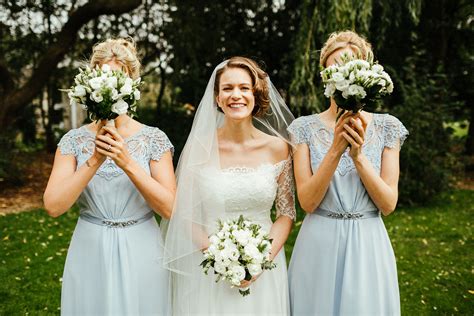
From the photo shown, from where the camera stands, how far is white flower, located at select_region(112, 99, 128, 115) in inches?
103

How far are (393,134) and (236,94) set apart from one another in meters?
0.97

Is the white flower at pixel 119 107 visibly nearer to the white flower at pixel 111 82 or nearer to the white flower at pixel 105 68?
the white flower at pixel 111 82

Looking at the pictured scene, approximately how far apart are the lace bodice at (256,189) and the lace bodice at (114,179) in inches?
Answer: 16.2

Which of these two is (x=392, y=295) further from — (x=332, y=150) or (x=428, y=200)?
(x=428, y=200)

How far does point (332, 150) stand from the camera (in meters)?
2.78

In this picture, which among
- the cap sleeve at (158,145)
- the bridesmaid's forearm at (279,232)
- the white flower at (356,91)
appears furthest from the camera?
the bridesmaid's forearm at (279,232)

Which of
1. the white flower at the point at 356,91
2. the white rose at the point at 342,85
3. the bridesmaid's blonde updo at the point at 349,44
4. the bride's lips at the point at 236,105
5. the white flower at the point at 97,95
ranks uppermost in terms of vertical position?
the bridesmaid's blonde updo at the point at 349,44

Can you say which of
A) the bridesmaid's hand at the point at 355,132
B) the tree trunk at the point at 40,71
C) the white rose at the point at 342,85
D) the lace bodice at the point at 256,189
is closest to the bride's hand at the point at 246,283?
the lace bodice at the point at 256,189

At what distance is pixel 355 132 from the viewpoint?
8.87 feet

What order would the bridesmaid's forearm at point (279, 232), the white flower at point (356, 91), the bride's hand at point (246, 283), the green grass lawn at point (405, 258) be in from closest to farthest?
the white flower at point (356, 91) < the bride's hand at point (246, 283) < the bridesmaid's forearm at point (279, 232) < the green grass lawn at point (405, 258)

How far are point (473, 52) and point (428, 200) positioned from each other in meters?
5.45

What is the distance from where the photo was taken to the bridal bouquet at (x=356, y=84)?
257 cm

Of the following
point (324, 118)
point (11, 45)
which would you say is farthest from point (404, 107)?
point (11, 45)

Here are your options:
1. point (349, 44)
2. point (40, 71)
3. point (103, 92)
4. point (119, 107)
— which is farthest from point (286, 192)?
point (40, 71)
